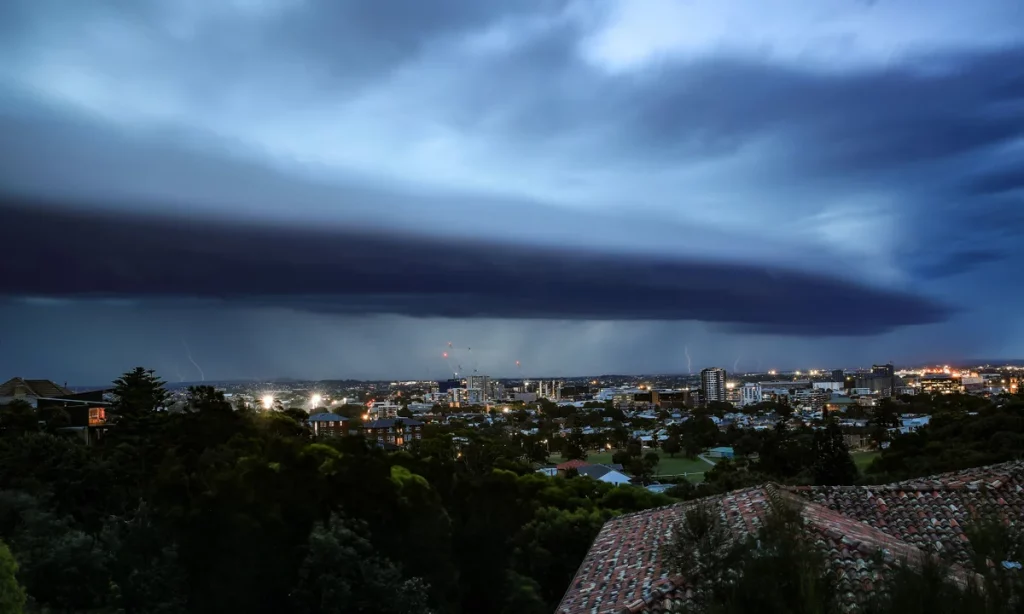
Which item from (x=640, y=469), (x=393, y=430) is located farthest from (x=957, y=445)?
(x=393, y=430)

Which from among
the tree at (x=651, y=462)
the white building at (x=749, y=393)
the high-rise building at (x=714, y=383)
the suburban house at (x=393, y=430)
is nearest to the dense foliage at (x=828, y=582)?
the tree at (x=651, y=462)

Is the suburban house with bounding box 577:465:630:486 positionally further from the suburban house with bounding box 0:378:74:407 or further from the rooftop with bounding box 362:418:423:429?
the rooftop with bounding box 362:418:423:429

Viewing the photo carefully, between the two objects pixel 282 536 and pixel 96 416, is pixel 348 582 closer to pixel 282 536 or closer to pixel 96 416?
pixel 282 536

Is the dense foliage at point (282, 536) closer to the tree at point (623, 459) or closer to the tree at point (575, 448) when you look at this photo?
the tree at point (623, 459)

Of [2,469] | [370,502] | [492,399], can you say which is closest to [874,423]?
[370,502]

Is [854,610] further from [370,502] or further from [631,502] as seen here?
[631,502]

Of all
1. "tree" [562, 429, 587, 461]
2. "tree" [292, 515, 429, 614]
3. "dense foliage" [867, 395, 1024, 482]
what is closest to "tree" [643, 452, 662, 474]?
"tree" [562, 429, 587, 461]
